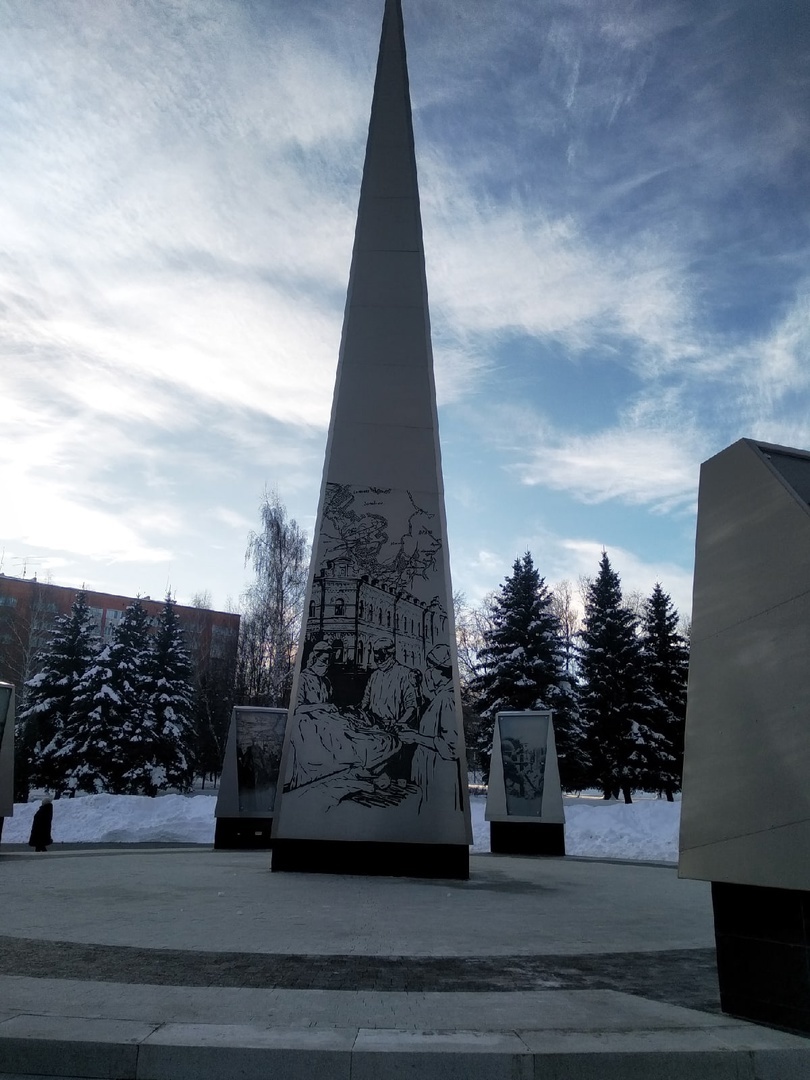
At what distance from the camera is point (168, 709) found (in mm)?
35125

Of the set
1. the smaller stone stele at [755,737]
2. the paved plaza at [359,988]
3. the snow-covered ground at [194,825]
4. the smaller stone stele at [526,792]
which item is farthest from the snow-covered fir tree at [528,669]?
the smaller stone stele at [755,737]

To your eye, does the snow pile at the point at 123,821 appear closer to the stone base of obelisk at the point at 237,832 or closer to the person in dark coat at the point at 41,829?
the stone base of obelisk at the point at 237,832

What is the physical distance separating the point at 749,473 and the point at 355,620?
7.82m

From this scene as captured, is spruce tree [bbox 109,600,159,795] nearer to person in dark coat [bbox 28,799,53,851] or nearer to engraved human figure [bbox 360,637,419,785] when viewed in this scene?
person in dark coat [bbox 28,799,53,851]

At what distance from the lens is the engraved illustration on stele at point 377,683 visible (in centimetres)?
1090

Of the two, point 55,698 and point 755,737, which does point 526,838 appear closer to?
point 755,737

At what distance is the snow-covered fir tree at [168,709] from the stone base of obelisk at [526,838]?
20.7m

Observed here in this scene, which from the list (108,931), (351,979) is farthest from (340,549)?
(351,979)

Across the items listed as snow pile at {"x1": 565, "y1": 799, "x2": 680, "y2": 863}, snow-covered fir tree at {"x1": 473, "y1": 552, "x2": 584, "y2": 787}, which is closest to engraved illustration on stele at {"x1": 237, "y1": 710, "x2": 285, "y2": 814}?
snow pile at {"x1": 565, "y1": 799, "x2": 680, "y2": 863}

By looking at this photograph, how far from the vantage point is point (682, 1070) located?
10.9ft

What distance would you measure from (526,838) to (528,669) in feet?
55.9

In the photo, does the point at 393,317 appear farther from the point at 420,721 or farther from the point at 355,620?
the point at 420,721

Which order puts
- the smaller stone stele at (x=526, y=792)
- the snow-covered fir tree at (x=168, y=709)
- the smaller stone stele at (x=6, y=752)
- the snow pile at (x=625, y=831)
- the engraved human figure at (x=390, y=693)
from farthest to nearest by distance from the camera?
the snow-covered fir tree at (x=168, y=709)
the snow pile at (x=625, y=831)
the smaller stone stele at (x=526, y=792)
the smaller stone stele at (x=6, y=752)
the engraved human figure at (x=390, y=693)

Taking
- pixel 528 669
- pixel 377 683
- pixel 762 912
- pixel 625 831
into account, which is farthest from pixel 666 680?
pixel 762 912
